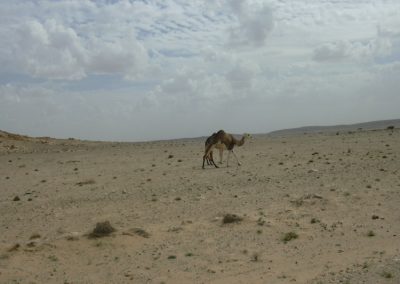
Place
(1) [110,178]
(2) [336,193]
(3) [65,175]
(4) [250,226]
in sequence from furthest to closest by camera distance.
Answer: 1. (3) [65,175]
2. (1) [110,178]
3. (2) [336,193]
4. (4) [250,226]

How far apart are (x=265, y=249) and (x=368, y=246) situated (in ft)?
6.89

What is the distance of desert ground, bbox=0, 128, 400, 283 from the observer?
1052cm

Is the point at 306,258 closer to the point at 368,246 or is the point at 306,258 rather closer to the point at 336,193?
the point at 368,246

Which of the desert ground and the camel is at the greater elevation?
the camel

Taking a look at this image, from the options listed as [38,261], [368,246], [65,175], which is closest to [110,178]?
[65,175]

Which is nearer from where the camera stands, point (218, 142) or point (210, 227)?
point (210, 227)

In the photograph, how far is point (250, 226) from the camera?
13.5 meters

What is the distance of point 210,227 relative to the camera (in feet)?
44.4

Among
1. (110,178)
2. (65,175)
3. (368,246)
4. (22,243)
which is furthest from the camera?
(65,175)

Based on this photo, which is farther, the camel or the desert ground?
the camel

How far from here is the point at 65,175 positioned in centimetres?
2539

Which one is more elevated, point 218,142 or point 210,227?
point 218,142

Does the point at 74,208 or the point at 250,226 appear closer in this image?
the point at 250,226

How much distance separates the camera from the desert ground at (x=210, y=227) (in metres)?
10.5
